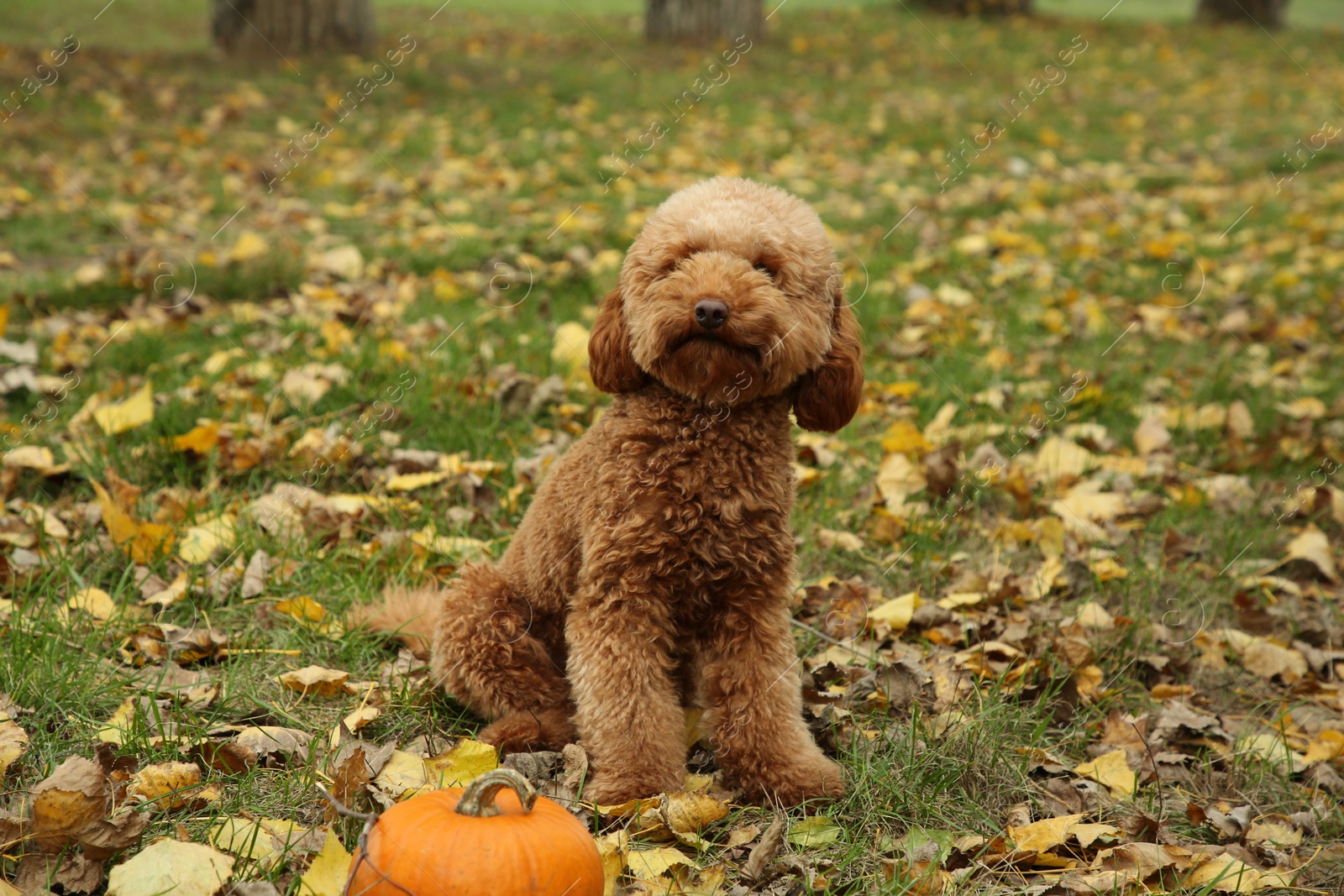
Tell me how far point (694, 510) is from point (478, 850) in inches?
37.4

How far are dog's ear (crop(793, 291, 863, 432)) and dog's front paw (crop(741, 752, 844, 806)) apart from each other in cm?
83

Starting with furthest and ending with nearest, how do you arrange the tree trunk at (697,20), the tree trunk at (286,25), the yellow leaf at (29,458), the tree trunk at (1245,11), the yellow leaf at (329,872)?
the tree trunk at (1245,11) → the tree trunk at (697,20) → the tree trunk at (286,25) → the yellow leaf at (29,458) → the yellow leaf at (329,872)

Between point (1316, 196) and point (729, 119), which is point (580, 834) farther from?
point (729, 119)

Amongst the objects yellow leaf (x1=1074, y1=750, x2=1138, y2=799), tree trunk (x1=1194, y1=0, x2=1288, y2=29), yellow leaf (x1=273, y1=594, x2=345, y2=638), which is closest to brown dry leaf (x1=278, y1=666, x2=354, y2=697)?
yellow leaf (x1=273, y1=594, x2=345, y2=638)

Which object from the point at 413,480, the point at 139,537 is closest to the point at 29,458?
the point at 139,537

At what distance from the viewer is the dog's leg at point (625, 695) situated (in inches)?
97.2

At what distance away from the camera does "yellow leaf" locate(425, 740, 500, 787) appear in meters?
2.44

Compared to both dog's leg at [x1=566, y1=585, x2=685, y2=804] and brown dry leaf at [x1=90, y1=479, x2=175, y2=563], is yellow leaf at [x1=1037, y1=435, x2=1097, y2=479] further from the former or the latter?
brown dry leaf at [x1=90, y1=479, x2=175, y2=563]

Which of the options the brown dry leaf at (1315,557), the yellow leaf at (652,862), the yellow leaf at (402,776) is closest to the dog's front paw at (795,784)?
the yellow leaf at (652,862)

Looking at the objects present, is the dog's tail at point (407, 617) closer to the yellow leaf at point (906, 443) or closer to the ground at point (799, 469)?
the ground at point (799, 469)

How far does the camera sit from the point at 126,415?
393cm

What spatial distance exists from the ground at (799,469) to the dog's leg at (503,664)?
0.16 m

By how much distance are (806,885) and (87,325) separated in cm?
448

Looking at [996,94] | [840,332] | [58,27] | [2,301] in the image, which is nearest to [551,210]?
[2,301]
